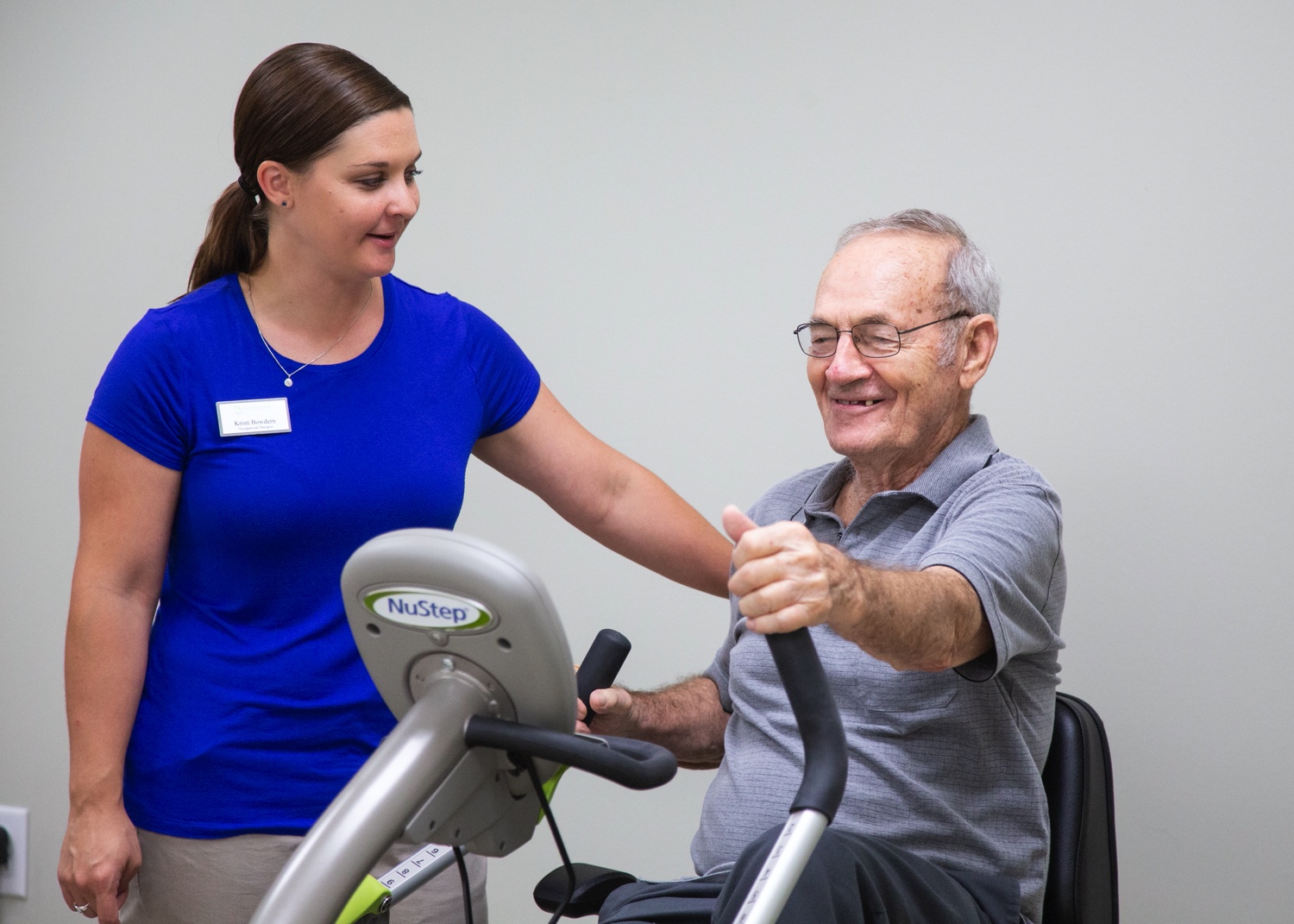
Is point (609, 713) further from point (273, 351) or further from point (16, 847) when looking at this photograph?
point (16, 847)

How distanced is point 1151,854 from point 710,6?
179 cm

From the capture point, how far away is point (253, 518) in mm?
1442

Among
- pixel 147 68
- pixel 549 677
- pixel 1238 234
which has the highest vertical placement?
pixel 147 68

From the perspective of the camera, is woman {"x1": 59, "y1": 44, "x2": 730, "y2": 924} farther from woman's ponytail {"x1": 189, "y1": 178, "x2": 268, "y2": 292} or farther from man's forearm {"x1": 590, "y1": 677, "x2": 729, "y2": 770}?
man's forearm {"x1": 590, "y1": 677, "x2": 729, "y2": 770}

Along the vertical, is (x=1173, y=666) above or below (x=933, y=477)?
below

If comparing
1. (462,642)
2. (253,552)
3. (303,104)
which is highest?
(303,104)

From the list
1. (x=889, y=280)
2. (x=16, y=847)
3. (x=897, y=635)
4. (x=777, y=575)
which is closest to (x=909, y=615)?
(x=897, y=635)

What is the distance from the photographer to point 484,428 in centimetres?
169

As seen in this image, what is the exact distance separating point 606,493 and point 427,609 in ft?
2.84

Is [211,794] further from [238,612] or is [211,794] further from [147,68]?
[147,68]

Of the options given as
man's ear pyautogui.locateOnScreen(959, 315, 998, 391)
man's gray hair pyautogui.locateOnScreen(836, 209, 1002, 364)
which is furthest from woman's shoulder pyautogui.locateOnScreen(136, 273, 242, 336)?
man's ear pyautogui.locateOnScreen(959, 315, 998, 391)

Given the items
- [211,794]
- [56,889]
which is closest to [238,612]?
[211,794]

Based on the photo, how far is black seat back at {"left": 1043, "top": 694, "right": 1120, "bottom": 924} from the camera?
143 cm

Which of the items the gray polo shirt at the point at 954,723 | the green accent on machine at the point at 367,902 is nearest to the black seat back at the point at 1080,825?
the gray polo shirt at the point at 954,723
